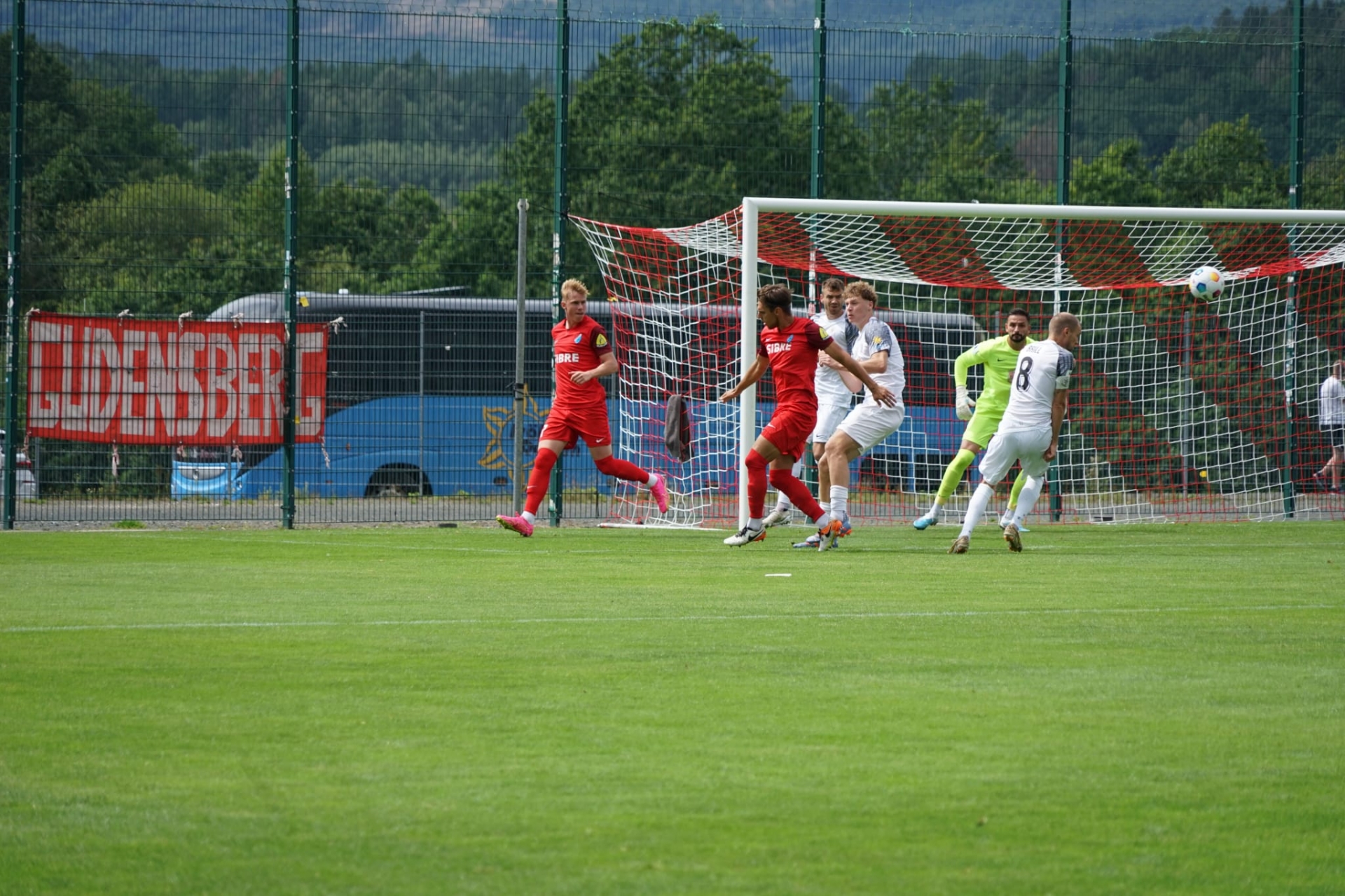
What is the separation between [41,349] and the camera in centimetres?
1666

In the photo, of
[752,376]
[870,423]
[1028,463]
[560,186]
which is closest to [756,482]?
[752,376]

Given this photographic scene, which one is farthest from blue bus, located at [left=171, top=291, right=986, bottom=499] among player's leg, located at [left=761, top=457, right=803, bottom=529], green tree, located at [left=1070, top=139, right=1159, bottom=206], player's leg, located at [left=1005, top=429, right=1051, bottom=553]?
green tree, located at [left=1070, top=139, right=1159, bottom=206]

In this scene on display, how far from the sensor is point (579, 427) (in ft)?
48.9

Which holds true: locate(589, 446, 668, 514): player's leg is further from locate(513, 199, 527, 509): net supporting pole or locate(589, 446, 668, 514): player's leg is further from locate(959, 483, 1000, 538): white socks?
locate(959, 483, 1000, 538): white socks

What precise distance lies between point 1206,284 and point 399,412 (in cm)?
825

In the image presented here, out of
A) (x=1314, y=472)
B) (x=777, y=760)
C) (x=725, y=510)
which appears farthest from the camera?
(x=1314, y=472)

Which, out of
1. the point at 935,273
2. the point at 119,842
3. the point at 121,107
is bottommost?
the point at 119,842

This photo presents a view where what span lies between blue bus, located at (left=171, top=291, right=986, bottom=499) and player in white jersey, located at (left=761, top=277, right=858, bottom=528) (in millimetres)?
1727

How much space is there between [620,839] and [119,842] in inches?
49.5

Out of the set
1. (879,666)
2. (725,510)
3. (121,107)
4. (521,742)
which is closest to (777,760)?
(521,742)

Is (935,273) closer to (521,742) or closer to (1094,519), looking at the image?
(1094,519)

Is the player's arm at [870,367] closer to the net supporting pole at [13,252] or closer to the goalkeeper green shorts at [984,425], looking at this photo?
the goalkeeper green shorts at [984,425]

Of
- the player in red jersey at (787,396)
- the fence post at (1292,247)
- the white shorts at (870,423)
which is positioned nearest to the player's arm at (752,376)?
the player in red jersey at (787,396)

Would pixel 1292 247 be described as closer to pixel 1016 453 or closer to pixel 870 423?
pixel 870 423
